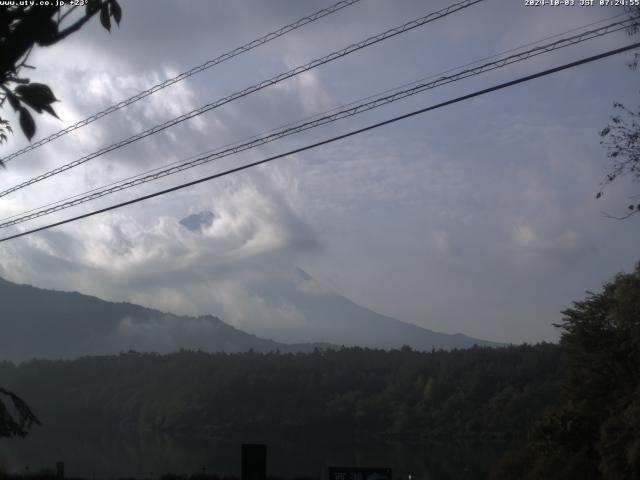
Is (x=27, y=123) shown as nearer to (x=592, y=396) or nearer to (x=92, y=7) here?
(x=92, y=7)

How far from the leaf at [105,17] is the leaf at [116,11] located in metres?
0.03

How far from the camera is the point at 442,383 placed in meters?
102

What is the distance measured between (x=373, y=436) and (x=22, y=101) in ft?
327

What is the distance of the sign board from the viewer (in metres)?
9.32

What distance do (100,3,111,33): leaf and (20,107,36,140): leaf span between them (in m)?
0.72

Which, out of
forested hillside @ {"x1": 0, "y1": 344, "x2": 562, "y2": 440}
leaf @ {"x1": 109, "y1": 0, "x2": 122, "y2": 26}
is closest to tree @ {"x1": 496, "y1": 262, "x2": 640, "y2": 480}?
leaf @ {"x1": 109, "y1": 0, "x2": 122, "y2": 26}

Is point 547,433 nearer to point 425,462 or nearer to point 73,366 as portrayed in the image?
point 425,462

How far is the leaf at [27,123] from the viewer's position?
13.5ft

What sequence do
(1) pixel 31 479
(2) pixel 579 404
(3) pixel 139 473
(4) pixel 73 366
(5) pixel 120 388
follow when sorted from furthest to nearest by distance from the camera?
(4) pixel 73 366 < (5) pixel 120 388 < (3) pixel 139 473 < (2) pixel 579 404 < (1) pixel 31 479

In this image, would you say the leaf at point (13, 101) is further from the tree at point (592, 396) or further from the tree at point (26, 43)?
the tree at point (592, 396)

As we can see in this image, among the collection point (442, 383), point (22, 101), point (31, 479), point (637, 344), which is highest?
point (442, 383)

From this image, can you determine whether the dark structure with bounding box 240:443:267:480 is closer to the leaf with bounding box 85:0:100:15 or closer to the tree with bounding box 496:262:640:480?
the leaf with bounding box 85:0:100:15

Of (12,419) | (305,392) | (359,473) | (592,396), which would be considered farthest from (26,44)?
(305,392)

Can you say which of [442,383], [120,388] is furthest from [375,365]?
[120,388]
